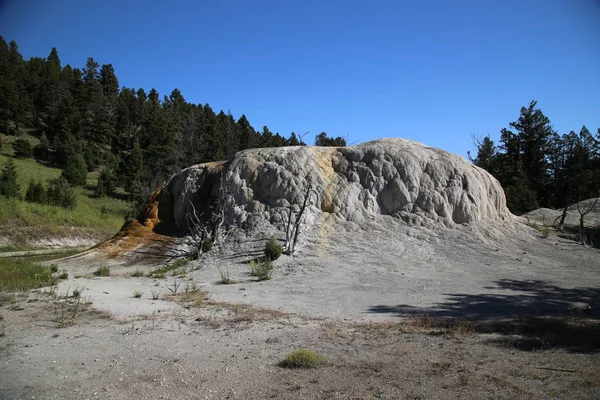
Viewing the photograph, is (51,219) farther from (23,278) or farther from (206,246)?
(23,278)

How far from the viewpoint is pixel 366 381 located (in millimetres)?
6152

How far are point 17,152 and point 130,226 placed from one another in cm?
4522

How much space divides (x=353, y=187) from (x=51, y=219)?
3085cm

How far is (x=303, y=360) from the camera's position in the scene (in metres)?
6.81

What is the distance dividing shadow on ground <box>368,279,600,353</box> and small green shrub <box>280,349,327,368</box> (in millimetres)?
2967

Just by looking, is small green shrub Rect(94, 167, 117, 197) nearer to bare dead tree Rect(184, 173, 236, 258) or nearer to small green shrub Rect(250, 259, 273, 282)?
bare dead tree Rect(184, 173, 236, 258)

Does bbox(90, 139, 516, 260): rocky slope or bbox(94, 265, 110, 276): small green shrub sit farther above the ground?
bbox(90, 139, 516, 260): rocky slope

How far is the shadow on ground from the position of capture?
7.71m

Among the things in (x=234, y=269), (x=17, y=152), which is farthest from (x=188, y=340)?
(x=17, y=152)

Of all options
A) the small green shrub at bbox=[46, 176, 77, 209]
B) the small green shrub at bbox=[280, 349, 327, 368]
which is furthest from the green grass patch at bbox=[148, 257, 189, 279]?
Answer: the small green shrub at bbox=[46, 176, 77, 209]

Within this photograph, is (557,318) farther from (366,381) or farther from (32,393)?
(32,393)

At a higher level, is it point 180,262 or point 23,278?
point 180,262

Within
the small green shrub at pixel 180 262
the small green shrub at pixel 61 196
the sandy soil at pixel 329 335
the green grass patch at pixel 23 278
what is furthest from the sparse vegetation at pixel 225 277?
the small green shrub at pixel 61 196

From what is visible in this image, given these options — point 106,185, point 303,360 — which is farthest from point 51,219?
point 303,360
